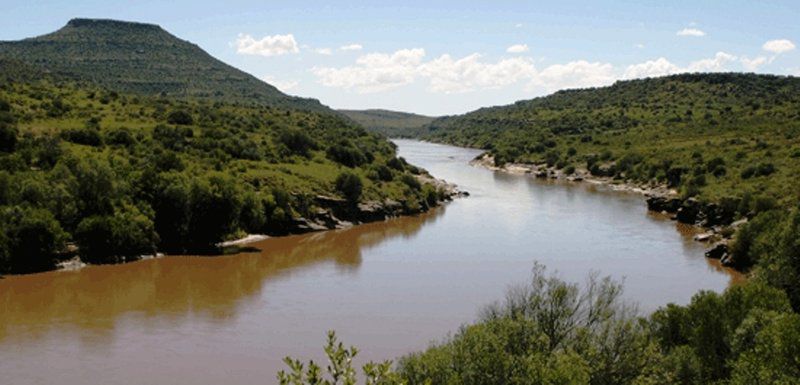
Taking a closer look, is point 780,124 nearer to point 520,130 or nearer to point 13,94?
point 520,130

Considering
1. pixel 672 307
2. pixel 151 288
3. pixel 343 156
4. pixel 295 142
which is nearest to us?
pixel 672 307

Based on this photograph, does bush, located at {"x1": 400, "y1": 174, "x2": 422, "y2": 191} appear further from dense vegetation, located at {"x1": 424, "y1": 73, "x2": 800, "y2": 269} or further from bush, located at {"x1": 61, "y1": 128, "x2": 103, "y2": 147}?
bush, located at {"x1": 61, "y1": 128, "x2": 103, "y2": 147}

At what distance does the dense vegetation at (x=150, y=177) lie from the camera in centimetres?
4966

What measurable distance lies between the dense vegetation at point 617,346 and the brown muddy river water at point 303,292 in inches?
425

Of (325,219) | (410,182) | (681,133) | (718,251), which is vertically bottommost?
(718,251)

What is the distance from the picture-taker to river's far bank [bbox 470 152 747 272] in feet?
199

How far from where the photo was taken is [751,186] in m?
73.1

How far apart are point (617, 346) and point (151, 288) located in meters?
32.1

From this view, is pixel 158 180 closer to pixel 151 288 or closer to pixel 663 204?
pixel 151 288

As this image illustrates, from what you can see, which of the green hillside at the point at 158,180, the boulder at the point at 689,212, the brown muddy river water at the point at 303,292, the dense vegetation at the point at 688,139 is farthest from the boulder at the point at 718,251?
the green hillside at the point at 158,180

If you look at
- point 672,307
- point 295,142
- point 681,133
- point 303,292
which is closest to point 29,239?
point 303,292

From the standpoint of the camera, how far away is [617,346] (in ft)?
79.1

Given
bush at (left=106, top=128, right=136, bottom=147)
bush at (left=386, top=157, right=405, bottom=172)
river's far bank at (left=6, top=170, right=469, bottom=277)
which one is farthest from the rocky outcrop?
bush at (left=106, top=128, right=136, bottom=147)

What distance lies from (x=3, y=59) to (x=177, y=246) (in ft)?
251
